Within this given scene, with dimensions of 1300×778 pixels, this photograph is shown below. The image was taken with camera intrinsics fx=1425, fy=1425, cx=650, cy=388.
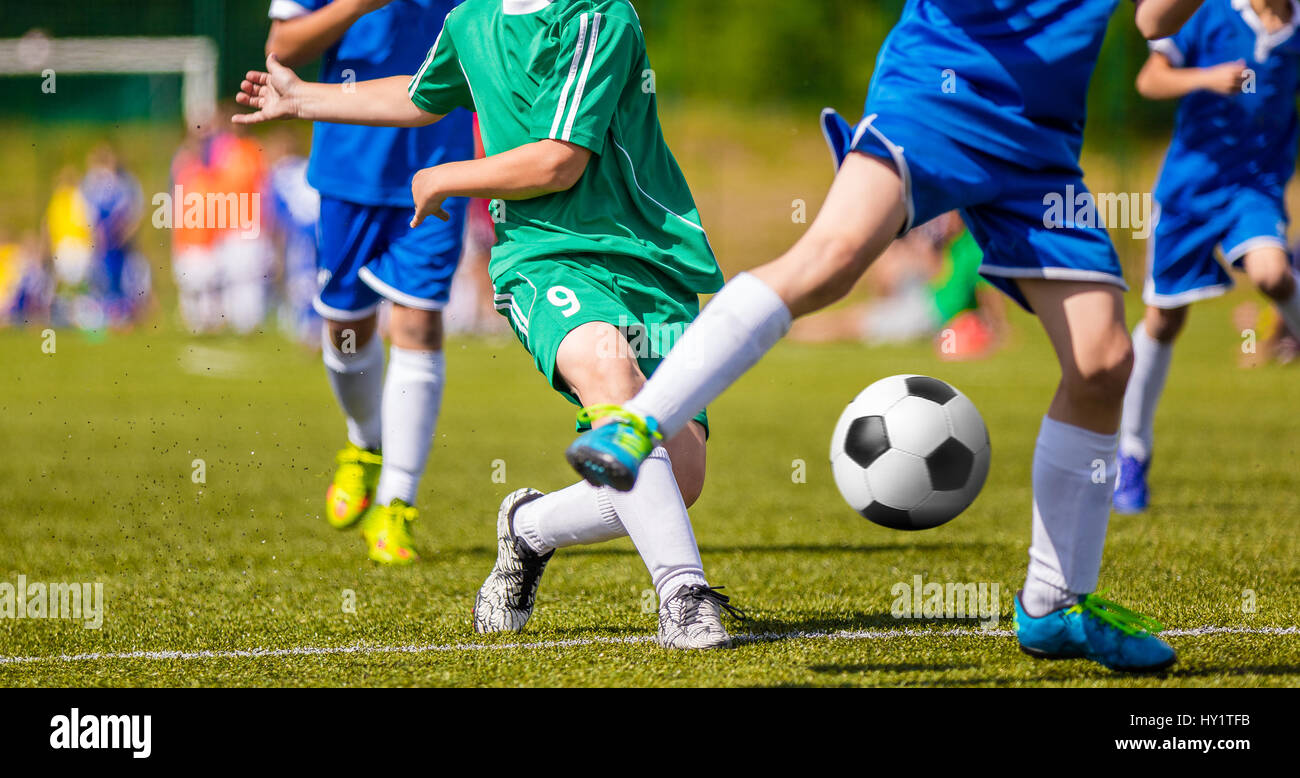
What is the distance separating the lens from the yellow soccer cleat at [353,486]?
4723 millimetres

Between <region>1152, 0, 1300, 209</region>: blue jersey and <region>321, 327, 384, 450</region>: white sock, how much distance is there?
10.1ft

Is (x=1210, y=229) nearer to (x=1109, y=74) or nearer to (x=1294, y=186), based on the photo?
(x=1109, y=74)

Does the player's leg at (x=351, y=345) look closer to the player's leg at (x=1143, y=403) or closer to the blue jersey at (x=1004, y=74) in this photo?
the blue jersey at (x=1004, y=74)

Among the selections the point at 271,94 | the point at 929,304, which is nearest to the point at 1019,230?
the point at 271,94

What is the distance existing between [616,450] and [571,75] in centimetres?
115

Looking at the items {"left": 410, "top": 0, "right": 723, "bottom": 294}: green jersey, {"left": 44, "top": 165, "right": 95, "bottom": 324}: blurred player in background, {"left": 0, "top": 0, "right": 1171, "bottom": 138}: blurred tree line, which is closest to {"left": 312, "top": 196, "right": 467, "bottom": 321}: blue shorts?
{"left": 410, "top": 0, "right": 723, "bottom": 294}: green jersey

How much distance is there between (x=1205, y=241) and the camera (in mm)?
5324

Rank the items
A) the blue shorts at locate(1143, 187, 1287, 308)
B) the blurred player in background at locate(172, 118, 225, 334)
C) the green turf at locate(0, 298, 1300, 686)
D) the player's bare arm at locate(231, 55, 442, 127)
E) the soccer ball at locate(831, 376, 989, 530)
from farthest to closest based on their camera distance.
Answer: the blurred player in background at locate(172, 118, 225, 334)
the blue shorts at locate(1143, 187, 1287, 308)
the soccer ball at locate(831, 376, 989, 530)
the player's bare arm at locate(231, 55, 442, 127)
the green turf at locate(0, 298, 1300, 686)

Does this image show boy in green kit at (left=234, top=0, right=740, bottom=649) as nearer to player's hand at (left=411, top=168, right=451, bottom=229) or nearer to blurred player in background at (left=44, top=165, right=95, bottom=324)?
player's hand at (left=411, top=168, right=451, bottom=229)

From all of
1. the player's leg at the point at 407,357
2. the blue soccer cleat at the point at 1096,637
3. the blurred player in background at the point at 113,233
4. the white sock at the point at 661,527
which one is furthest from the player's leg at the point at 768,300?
the blurred player in background at the point at 113,233

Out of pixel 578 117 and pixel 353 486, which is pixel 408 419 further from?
pixel 578 117

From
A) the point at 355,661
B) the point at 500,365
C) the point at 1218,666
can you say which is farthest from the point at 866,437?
the point at 500,365

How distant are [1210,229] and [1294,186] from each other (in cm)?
1471

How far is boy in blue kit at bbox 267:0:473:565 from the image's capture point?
4473mm
